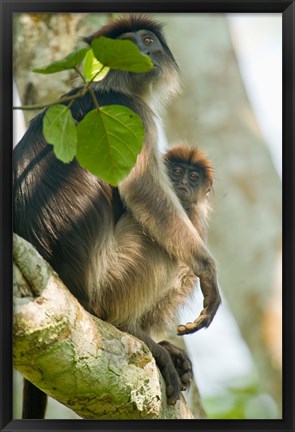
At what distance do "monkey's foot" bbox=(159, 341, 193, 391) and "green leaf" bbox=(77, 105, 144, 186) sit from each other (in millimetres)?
1386

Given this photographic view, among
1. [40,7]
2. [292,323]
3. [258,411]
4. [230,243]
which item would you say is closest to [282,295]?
[292,323]

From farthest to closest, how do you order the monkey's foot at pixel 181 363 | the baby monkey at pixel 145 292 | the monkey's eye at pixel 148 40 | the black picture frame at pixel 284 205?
the monkey's eye at pixel 148 40 < the monkey's foot at pixel 181 363 < the baby monkey at pixel 145 292 < the black picture frame at pixel 284 205

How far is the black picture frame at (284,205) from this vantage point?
288 cm

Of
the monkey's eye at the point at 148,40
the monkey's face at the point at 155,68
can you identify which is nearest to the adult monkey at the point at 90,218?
the monkey's face at the point at 155,68

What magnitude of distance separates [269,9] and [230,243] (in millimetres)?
1500

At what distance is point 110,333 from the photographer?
9.43 ft

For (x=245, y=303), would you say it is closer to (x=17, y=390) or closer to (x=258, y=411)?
(x=258, y=411)

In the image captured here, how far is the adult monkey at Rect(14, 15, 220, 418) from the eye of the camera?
9.93 feet

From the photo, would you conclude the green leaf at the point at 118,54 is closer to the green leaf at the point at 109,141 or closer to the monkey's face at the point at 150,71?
the green leaf at the point at 109,141

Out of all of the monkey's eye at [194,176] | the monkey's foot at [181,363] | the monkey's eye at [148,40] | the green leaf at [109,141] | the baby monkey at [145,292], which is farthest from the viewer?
the monkey's eye at [194,176]

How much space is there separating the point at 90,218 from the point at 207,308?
0.59 metres

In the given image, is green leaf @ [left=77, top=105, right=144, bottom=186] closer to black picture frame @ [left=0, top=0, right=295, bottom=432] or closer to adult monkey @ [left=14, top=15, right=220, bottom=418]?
black picture frame @ [left=0, top=0, right=295, bottom=432]

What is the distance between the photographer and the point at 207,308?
3.07m

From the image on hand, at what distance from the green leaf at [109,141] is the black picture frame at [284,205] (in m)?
0.70
